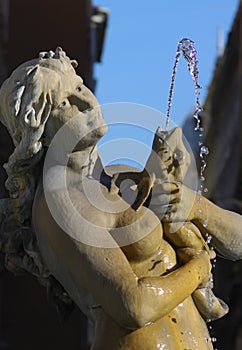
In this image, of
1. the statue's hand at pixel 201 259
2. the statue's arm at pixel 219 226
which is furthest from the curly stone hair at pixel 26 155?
the statue's arm at pixel 219 226

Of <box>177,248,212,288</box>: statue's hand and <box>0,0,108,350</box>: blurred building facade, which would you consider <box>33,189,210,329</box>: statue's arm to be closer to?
<box>177,248,212,288</box>: statue's hand

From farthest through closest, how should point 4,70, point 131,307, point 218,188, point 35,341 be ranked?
point 218,188, point 4,70, point 35,341, point 131,307

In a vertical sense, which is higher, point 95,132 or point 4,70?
point 95,132

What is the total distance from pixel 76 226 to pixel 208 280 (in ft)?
1.73

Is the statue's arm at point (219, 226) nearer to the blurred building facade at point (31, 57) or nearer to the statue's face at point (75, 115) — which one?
the statue's face at point (75, 115)

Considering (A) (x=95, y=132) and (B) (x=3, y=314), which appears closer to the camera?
(A) (x=95, y=132)

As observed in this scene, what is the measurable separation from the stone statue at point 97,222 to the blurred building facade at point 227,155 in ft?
35.4

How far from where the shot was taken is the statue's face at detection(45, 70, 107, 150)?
347 centimetres

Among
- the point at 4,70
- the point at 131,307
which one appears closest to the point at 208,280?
the point at 131,307

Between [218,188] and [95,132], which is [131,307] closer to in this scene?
[95,132]

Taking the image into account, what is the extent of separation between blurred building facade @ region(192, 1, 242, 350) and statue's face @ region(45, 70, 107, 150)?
1099 centimetres

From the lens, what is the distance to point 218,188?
25266 millimetres

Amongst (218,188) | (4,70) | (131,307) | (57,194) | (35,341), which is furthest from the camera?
(218,188)

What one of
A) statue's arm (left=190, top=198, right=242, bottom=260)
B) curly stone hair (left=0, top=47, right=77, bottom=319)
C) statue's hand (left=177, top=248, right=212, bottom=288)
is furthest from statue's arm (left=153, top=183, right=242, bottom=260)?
curly stone hair (left=0, top=47, right=77, bottom=319)
